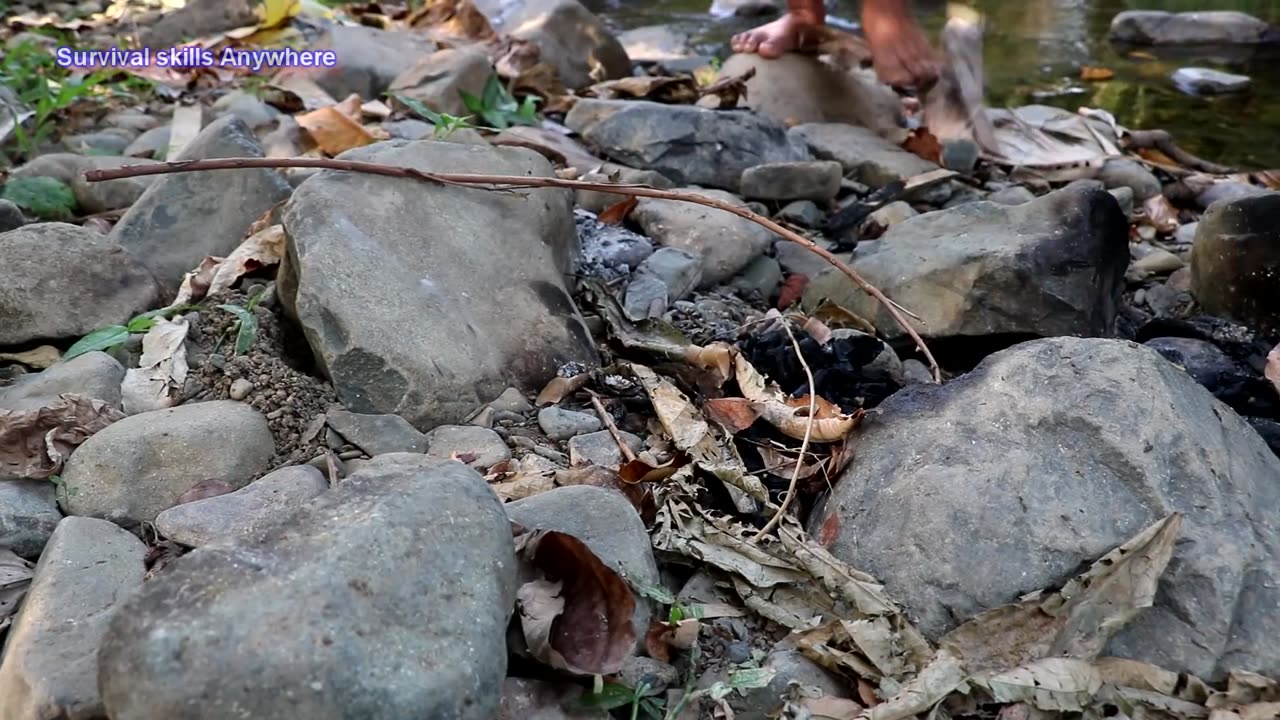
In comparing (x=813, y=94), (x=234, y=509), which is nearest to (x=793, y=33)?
(x=813, y=94)

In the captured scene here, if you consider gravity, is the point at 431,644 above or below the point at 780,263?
above

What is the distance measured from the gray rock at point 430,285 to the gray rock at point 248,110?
1.31 meters

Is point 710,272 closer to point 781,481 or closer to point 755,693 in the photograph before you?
point 781,481

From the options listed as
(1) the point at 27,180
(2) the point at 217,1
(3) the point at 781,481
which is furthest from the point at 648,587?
(2) the point at 217,1

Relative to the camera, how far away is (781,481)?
2.04 meters

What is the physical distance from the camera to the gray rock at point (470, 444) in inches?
79.4

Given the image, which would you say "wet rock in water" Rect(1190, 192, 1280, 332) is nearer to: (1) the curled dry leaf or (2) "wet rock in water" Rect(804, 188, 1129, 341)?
(2) "wet rock in water" Rect(804, 188, 1129, 341)

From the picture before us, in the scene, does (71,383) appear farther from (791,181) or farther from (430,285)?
(791,181)

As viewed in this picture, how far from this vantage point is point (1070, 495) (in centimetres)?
178

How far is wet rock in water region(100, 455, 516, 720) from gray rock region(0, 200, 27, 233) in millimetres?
1722

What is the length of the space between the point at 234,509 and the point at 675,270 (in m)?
1.35

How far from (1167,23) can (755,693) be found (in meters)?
7.50

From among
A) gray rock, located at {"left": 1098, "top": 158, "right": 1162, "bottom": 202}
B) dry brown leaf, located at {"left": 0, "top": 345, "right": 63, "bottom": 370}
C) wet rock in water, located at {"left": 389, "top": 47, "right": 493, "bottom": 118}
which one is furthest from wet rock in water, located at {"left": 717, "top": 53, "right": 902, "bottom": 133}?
dry brown leaf, located at {"left": 0, "top": 345, "right": 63, "bottom": 370}

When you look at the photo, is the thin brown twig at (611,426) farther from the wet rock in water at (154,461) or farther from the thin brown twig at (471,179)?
the wet rock in water at (154,461)
